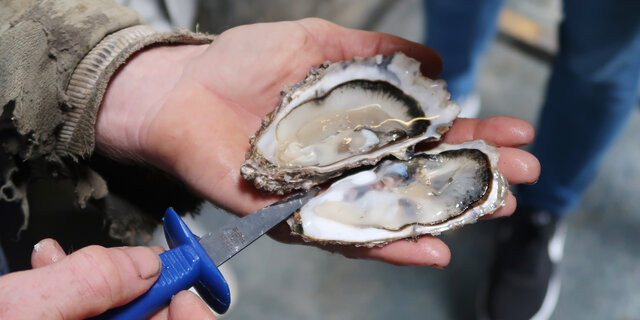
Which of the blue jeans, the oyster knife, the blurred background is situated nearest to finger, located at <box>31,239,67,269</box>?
the oyster knife

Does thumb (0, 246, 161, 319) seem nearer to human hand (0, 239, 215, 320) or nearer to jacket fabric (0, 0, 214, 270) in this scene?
human hand (0, 239, 215, 320)

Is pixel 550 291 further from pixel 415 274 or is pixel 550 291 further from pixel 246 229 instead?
pixel 246 229

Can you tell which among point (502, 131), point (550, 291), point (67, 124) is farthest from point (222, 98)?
point (550, 291)

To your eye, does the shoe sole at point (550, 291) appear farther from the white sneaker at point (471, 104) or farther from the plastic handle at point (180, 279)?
the plastic handle at point (180, 279)

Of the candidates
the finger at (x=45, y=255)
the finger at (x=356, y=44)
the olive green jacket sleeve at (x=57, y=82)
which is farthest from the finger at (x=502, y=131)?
the finger at (x=45, y=255)

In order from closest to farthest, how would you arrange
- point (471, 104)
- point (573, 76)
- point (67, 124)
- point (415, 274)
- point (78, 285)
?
1. point (78, 285)
2. point (67, 124)
3. point (573, 76)
4. point (415, 274)
5. point (471, 104)

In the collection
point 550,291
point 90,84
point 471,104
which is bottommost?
point 550,291

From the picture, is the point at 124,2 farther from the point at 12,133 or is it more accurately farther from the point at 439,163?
the point at 439,163

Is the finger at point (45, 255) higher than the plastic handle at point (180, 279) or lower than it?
higher
